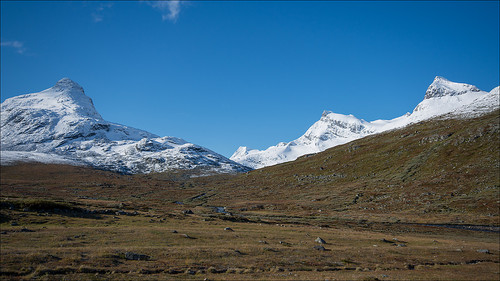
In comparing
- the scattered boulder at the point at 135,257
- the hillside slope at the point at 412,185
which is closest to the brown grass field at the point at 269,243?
the scattered boulder at the point at 135,257

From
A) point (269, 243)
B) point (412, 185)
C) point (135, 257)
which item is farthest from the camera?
point (412, 185)

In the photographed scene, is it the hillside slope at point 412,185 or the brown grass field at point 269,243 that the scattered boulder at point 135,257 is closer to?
the brown grass field at point 269,243

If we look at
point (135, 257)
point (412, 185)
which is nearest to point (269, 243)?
point (135, 257)

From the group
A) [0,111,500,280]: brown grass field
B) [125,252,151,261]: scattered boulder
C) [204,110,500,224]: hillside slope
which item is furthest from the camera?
[204,110,500,224]: hillside slope

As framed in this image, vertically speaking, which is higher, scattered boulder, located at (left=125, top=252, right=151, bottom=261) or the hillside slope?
the hillside slope

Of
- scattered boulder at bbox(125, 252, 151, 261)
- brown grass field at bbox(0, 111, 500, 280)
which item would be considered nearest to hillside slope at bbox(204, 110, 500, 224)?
brown grass field at bbox(0, 111, 500, 280)

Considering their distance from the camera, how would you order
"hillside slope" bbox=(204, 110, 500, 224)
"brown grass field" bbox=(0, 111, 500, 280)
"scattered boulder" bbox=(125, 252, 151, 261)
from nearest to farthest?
1. "brown grass field" bbox=(0, 111, 500, 280)
2. "scattered boulder" bbox=(125, 252, 151, 261)
3. "hillside slope" bbox=(204, 110, 500, 224)

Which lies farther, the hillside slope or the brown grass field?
the hillside slope

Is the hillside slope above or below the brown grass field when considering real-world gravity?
above

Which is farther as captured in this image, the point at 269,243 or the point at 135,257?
the point at 269,243

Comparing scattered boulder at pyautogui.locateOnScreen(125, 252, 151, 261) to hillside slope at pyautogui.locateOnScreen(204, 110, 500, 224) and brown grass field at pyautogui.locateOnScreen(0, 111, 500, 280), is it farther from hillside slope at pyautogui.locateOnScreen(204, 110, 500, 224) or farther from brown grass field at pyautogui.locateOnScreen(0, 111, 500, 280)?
hillside slope at pyautogui.locateOnScreen(204, 110, 500, 224)

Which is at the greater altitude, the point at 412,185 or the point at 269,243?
the point at 412,185

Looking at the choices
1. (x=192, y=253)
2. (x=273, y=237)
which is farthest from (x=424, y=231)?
(x=192, y=253)

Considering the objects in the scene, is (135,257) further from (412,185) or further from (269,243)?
(412,185)
